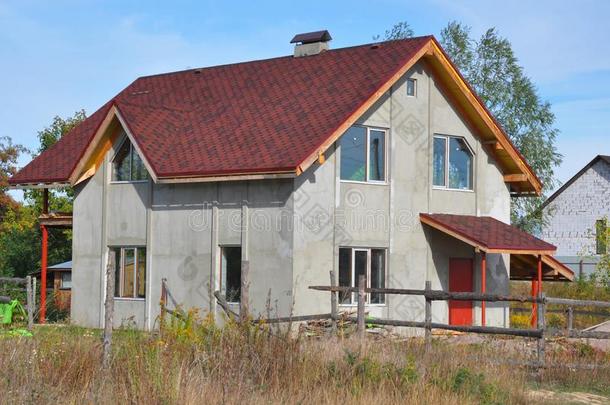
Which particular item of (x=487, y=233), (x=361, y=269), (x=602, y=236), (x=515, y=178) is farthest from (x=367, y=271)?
(x=602, y=236)

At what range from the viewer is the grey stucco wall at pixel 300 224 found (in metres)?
24.3

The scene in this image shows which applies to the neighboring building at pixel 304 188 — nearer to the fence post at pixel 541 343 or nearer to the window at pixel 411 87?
the window at pixel 411 87

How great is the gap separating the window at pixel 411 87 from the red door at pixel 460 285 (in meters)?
4.59

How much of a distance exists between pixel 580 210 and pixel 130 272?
33.5 m

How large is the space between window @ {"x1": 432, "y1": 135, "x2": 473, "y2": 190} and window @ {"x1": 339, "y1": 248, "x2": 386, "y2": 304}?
9.82 ft

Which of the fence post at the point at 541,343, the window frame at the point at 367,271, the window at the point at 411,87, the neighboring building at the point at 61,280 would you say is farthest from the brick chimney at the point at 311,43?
the fence post at the point at 541,343

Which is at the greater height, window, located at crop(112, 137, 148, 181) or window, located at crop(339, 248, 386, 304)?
window, located at crop(112, 137, 148, 181)

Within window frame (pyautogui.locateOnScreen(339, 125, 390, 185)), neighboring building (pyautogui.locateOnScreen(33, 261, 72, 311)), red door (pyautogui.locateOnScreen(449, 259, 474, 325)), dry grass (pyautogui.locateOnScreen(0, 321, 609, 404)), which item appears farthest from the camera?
neighboring building (pyautogui.locateOnScreen(33, 261, 72, 311))

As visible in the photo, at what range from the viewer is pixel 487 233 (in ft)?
87.1

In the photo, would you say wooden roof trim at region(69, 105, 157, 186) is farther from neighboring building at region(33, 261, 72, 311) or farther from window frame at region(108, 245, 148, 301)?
neighboring building at region(33, 261, 72, 311)

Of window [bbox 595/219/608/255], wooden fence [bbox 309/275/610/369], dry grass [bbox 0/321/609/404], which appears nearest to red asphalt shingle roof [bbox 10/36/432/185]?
wooden fence [bbox 309/275/610/369]

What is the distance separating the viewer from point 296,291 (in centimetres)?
2397

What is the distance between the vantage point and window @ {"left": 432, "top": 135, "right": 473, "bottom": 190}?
2778 centimetres

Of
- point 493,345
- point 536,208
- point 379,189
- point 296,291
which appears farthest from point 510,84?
point 493,345
